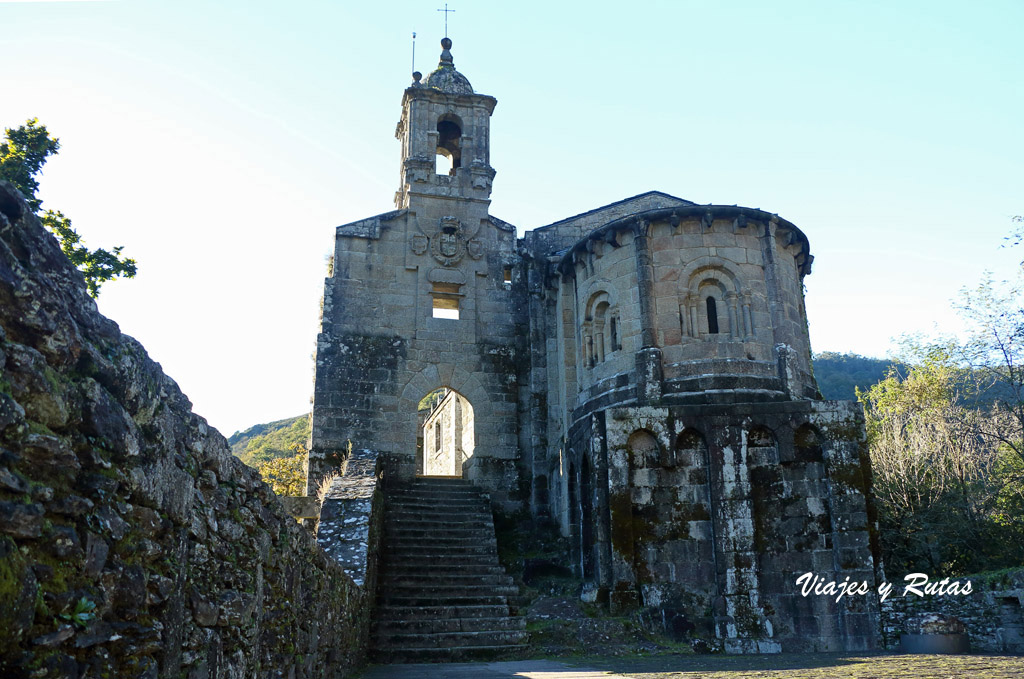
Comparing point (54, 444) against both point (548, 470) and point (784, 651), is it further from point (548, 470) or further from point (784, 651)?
point (548, 470)

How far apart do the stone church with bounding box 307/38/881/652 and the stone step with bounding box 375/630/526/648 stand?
5.90 ft

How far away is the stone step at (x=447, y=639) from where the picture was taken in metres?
11.0

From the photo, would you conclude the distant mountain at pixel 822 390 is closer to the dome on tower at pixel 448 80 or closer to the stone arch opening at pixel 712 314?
the dome on tower at pixel 448 80

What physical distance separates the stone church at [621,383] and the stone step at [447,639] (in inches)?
70.9

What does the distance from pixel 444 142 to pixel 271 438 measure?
39050 millimetres

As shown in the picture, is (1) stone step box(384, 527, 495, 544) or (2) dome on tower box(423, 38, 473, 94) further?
(2) dome on tower box(423, 38, 473, 94)

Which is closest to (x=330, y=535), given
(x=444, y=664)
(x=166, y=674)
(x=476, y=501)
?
(x=444, y=664)

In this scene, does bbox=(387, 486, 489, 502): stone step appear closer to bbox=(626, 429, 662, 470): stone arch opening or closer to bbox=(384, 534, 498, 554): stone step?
bbox=(384, 534, 498, 554): stone step

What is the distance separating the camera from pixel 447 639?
11117 millimetres

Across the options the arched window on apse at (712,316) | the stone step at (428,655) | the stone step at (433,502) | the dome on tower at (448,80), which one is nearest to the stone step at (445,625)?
the stone step at (428,655)

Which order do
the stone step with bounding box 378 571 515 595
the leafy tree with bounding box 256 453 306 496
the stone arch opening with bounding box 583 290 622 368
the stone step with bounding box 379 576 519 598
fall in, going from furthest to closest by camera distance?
the leafy tree with bounding box 256 453 306 496, the stone arch opening with bounding box 583 290 622 368, the stone step with bounding box 378 571 515 595, the stone step with bounding box 379 576 519 598

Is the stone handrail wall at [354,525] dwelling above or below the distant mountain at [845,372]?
below

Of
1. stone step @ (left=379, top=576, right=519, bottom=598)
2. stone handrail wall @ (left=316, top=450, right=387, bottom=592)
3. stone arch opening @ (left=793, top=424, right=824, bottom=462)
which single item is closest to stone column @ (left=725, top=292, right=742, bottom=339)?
stone arch opening @ (left=793, top=424, right=824, bottom=462)

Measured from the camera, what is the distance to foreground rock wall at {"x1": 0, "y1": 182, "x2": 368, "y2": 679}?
7.47 ft
